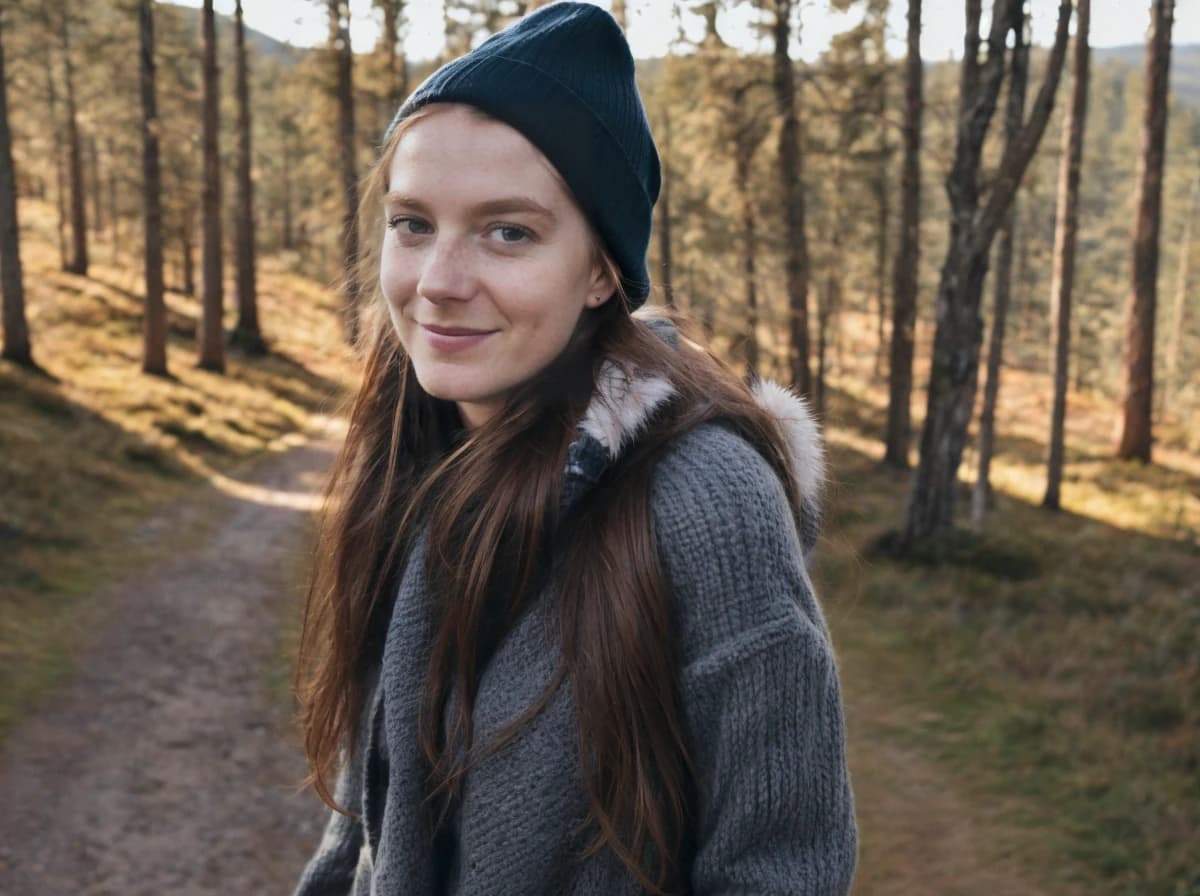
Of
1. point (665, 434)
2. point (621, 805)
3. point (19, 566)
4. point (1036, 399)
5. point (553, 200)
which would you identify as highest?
point (553, 200)

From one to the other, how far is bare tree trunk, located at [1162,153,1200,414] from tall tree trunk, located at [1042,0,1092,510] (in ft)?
99.5

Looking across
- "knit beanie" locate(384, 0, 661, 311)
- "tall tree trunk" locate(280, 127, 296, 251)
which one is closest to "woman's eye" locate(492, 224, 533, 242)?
"knit beanie" locate(384, 0, 661, 311)

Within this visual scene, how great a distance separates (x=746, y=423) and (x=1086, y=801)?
5157 millimetres

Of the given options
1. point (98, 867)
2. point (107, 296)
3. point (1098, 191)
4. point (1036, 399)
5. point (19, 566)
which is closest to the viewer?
point (98, 867)

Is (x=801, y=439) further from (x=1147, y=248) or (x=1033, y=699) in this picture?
(x=1147, y=248)

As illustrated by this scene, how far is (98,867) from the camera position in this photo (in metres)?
5.09

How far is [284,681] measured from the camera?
750 centimetres

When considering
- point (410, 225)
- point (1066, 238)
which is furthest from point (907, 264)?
point (410, 225)

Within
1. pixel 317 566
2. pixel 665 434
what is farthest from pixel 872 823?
pixel 665 434

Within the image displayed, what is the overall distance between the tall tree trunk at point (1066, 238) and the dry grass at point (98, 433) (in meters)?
10.4

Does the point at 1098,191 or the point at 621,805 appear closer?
the point at 621,805

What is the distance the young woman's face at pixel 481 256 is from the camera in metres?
1.57

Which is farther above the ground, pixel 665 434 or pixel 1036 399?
pixel 665 434

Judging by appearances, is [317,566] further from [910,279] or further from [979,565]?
[910,279]
